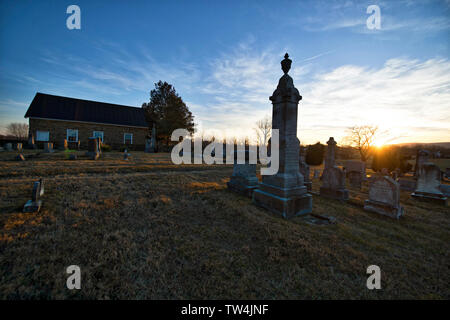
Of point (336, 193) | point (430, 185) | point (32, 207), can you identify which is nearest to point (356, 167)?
point (430, 185)

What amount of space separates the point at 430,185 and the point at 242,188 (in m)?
7.50

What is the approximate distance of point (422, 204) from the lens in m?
6.13

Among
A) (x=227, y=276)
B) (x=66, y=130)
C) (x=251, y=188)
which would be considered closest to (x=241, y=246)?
(x=227, y=276)

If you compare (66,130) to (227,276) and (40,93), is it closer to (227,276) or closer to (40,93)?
(40,93)

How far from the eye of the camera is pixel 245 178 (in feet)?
19.3

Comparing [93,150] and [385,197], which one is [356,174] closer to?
[385,197]

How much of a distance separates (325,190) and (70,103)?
28.8m

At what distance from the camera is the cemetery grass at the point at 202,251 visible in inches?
79.2

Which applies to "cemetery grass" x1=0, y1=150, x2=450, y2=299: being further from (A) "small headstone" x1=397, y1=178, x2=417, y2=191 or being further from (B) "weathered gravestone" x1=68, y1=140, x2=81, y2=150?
(B) "weathered gravestone" x1=68, y1=140, x2=81, y2=150

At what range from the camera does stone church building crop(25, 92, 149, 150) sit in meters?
18.4

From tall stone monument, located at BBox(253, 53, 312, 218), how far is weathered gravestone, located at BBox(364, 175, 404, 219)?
7.39 feet

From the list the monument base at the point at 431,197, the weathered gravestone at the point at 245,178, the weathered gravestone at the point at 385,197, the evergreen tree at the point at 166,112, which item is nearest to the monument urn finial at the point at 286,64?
the weathered gravestone at the point at 245,178

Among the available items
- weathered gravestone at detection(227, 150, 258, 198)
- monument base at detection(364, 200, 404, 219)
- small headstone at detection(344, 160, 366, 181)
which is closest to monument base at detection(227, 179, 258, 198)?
weathered gravestone at detection(227, 150, 258, 198)

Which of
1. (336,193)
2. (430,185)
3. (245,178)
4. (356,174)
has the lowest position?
(336,193)
